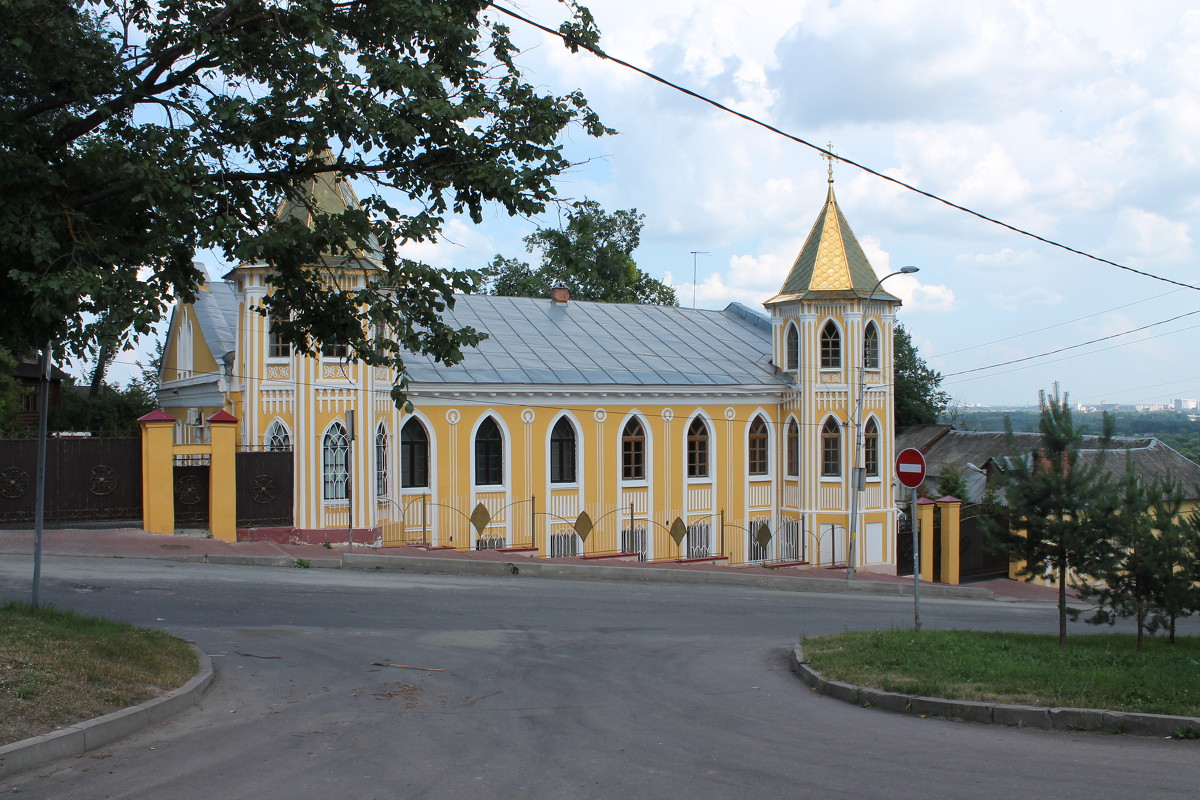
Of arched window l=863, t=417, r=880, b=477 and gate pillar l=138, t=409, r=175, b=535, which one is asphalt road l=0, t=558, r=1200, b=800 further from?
arched window l=863, t=417, r=880, b=477

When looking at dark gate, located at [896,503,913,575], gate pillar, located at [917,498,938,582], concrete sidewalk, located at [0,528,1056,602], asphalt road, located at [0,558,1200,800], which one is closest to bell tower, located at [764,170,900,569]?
dark gate, located at [896,503,913,575]

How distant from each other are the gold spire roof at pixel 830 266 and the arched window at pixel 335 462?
1330 cm

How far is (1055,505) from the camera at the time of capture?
11.6m

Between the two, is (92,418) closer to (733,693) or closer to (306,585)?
(306,585)

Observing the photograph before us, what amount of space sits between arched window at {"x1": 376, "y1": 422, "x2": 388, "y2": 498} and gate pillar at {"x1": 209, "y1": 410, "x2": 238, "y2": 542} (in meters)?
3.33

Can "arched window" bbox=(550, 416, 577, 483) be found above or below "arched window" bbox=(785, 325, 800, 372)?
below

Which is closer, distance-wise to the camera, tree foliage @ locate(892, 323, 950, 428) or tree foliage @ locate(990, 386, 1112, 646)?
tree foliage @ locate(990, 386, 1112, 646)

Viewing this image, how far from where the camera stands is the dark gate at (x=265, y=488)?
67.4ft

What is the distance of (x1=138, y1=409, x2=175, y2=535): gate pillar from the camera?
19266 mm

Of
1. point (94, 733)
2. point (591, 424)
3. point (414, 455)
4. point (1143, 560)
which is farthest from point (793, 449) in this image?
point (94, 733)

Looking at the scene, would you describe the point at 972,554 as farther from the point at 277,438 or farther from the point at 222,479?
the point at 222,479

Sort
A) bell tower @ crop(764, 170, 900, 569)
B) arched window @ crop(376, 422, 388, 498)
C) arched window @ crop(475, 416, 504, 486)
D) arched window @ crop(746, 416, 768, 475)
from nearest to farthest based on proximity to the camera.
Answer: arched window @ crop(376, 422, 388, 498)
arched window @ crop(475, 416, 504, 486)
bell tower @ crop(764, 170, 900, 569)
arched window @ crop(746, 416, 768, 475)

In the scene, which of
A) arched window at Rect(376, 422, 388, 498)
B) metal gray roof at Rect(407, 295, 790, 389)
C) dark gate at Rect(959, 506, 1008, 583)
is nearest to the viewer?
arched window at Rect(376, 422, 388, 498)

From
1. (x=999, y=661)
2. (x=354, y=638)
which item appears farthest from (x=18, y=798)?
(x=999, y=661)
